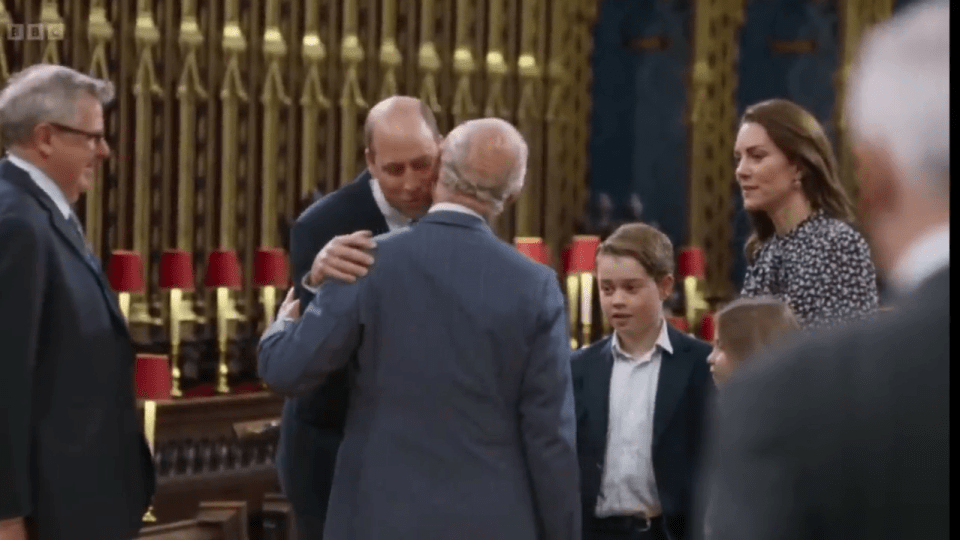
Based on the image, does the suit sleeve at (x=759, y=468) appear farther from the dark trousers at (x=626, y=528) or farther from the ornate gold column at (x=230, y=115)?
the ornate gold column at (x=230, y=115)

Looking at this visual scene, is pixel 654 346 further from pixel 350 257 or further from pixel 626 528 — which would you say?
pixel 350 257

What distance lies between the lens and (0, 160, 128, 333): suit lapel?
2686mm

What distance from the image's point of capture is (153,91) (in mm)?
7211

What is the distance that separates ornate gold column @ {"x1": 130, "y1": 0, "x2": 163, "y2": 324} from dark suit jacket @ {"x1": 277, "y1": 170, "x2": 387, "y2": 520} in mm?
4309

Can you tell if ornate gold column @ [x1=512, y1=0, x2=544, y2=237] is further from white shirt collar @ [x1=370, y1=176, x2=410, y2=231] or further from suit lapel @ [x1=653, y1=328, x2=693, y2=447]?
white shirt collar @ [x1=370, y1=176, x2=410, y2=231]

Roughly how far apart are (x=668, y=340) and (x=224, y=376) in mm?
3890

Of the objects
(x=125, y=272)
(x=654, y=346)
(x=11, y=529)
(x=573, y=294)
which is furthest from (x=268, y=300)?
(x=11, y=529)

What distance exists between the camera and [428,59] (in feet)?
26.3

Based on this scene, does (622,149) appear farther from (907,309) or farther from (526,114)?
(907,309)

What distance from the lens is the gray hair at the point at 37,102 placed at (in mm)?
2770

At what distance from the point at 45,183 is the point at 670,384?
1.24 metres

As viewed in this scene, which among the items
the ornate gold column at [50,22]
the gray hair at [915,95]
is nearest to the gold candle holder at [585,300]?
the ornate gold column at [50,22]

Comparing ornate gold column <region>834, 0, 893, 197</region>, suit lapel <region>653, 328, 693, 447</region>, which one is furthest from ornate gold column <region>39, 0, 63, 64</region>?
suit lapel <region>653, 328, 693, 447</region>

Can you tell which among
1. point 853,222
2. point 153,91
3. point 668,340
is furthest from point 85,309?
point 153,91
